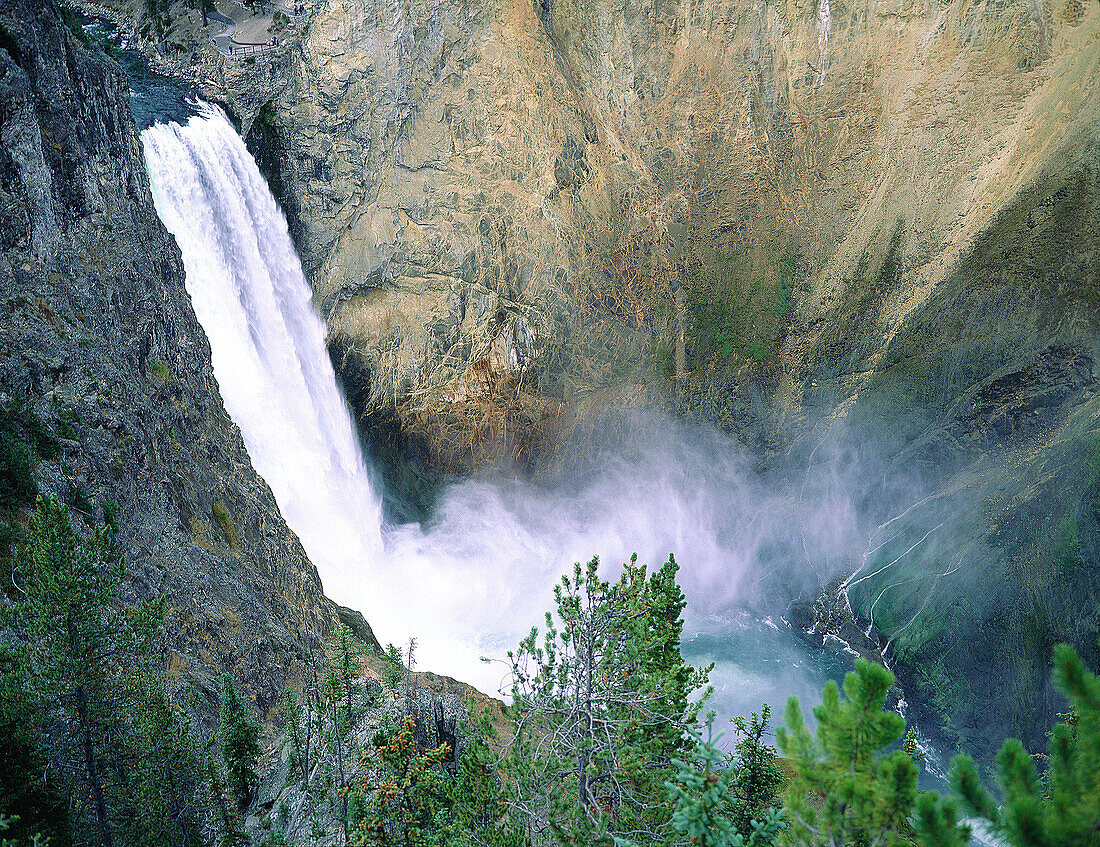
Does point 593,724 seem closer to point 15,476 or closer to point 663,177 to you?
point 15,476

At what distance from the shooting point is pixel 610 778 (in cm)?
629

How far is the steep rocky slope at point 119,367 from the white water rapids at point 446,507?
407cm

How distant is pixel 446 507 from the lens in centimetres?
2823

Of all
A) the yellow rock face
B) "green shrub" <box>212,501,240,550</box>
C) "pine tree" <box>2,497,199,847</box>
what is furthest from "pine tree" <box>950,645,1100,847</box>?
the yellow rock face

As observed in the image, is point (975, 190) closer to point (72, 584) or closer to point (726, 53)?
point (726, 53)

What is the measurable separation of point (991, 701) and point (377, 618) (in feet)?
62.8

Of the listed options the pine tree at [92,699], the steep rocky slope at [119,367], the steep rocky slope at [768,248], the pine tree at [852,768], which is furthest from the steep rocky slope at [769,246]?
the pine tree at [92,699]

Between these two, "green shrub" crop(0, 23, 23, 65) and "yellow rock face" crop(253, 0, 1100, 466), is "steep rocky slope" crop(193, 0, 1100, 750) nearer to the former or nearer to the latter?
"yellow rock face" crop(253, 0, 1100, 466)

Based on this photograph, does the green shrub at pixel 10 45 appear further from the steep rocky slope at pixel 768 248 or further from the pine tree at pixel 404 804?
the pine tree at pixel 404 804

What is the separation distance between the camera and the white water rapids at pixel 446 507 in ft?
64.4

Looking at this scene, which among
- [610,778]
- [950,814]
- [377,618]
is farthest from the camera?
[377,618]

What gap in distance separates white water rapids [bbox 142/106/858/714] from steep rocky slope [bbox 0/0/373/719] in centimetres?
407

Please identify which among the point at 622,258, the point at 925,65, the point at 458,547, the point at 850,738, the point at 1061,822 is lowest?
the point at 1061,822

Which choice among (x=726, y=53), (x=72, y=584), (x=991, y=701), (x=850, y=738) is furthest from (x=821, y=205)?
(x=72, y=584)
